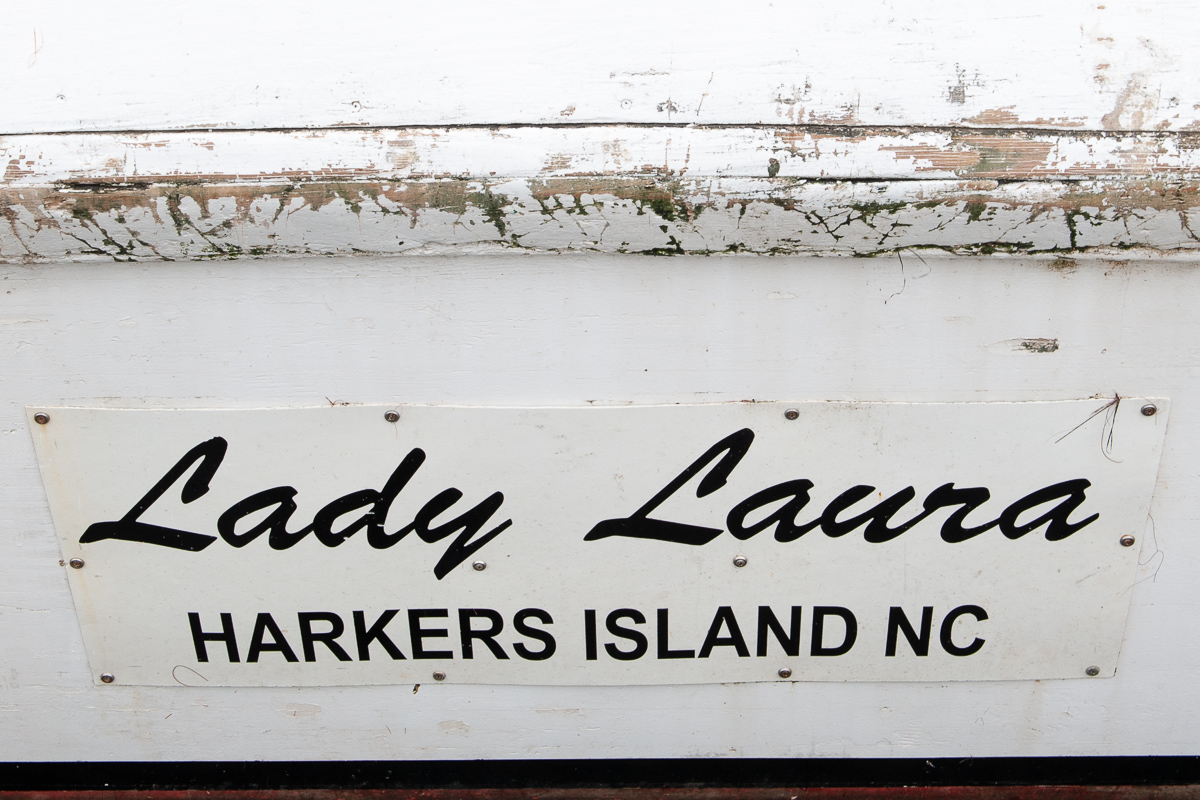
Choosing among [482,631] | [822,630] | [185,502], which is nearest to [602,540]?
[482,631]

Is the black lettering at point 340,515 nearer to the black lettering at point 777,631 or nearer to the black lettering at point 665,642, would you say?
the black lettering at point 665,642

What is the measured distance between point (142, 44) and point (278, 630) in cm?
79

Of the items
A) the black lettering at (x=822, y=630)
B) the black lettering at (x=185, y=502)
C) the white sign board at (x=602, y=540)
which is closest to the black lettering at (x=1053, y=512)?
the white sign board at (x=602, y=540)

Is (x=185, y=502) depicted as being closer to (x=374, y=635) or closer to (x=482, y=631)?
(x=374, y=635)

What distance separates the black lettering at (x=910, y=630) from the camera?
45.3 inches

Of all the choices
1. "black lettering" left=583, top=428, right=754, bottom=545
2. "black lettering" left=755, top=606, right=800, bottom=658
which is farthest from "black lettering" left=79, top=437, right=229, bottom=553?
"black lettering" left=755, top=606, right=800, bottom=658

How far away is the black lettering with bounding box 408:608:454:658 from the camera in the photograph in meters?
1.16

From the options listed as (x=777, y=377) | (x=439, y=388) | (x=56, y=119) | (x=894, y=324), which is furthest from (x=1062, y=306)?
(x=56, y=119)

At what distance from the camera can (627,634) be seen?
1.17m

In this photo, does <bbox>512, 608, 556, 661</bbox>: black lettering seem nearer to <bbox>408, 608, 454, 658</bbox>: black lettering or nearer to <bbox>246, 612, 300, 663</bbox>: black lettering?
<bbox>408, 608, 454, 658</bbox>: black lettering

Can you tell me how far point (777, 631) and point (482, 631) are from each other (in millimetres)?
435

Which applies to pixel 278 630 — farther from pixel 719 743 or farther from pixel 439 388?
pixel 719 743

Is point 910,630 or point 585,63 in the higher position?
point 585,63

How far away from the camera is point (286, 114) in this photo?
0.92 metres
